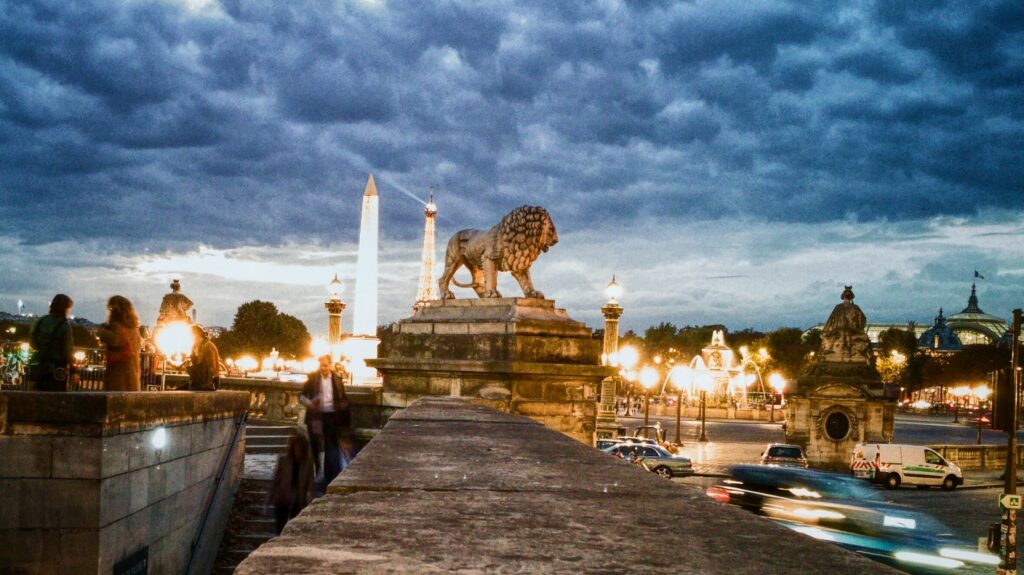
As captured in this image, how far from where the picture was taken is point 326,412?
35.8 ft

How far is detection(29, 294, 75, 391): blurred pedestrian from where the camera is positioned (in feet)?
33.0

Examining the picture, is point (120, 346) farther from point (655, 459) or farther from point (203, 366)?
point (655, 459)

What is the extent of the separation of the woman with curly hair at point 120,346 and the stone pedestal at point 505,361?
155 inches

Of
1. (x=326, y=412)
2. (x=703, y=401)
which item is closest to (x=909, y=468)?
(x=703, y=401)

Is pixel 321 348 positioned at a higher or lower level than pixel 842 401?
higher

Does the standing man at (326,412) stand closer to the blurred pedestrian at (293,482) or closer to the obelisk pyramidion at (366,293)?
the blurred pedestrian at (293,482)

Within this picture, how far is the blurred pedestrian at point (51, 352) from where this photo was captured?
10055 millimetres

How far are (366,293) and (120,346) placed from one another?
152ft

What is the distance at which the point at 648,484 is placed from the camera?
3.78m

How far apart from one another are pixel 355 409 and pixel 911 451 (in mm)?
24575

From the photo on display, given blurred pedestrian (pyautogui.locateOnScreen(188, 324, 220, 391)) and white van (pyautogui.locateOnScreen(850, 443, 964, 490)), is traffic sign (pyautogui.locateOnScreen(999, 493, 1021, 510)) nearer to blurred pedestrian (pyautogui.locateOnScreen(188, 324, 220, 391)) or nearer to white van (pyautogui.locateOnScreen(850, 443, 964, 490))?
blurred pedestrian (pyautogui.locateOnScreen(188, 324, 220, 391))

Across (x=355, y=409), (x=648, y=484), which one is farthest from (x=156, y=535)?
(x=648, y=484)

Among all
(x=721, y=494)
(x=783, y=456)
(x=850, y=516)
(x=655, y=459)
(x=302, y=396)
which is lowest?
(x=655, y=459)

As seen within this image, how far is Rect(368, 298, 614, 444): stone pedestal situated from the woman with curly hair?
3.94 m
